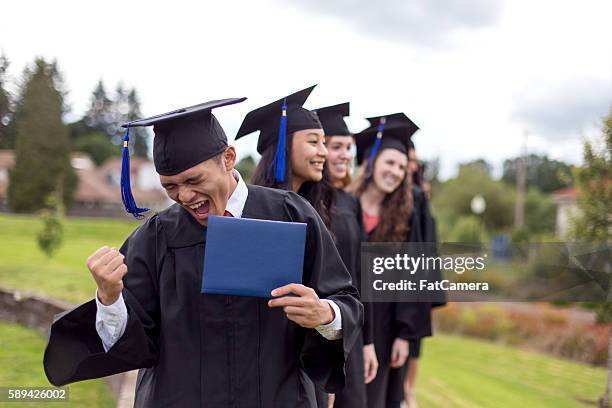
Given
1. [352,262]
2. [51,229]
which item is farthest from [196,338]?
[51,229]

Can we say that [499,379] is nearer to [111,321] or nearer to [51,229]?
[51,229]

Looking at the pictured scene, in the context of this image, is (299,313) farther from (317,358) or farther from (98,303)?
(98,303)

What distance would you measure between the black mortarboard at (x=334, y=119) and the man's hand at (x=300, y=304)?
2.05 meters

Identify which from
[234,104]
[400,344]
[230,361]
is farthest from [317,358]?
[400,344]

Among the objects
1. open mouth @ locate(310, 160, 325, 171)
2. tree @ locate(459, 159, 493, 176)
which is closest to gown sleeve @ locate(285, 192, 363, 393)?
open mouth @ locate(310, 160, 325, 171)

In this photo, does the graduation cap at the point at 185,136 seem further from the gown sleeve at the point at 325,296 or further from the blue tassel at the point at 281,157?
the blue tassel at the point at 281,157

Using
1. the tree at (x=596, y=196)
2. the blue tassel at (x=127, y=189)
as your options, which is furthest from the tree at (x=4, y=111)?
the tree at (x=596, y=196)

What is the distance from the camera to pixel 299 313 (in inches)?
71.8

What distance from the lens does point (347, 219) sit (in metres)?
3.63

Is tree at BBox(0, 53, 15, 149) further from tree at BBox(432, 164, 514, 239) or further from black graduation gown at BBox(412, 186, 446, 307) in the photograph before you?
tree at BBox(432, 164, 514, 239)

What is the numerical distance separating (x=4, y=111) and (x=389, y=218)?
2.71 m

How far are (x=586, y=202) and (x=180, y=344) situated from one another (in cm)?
537

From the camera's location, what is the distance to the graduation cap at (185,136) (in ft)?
6.51

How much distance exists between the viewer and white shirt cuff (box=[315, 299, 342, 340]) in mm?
1948
